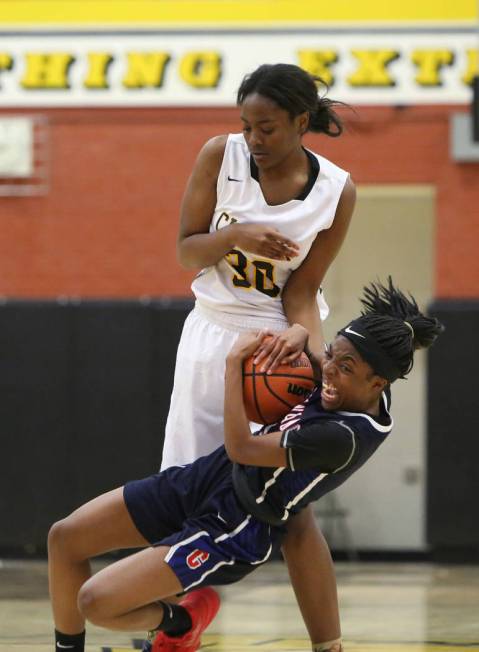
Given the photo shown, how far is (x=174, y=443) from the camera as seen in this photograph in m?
4.46

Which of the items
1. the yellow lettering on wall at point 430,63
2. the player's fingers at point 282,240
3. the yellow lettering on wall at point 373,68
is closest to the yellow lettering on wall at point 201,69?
the yellow lettering on wall at point 373,68

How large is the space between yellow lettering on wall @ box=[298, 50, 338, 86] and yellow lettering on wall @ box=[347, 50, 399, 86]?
0.14 metres

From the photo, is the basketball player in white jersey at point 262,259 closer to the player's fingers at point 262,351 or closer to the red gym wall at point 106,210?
the player's fingers at point 262,351

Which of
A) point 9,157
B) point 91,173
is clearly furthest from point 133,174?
point 9,157

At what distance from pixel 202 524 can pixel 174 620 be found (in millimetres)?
335

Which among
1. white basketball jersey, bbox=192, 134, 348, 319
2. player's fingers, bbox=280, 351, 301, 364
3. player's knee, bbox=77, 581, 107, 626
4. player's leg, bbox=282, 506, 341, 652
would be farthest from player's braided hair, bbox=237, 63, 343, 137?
player's knee, bbox=77, 581, 107, 626

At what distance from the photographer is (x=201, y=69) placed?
31.4ft

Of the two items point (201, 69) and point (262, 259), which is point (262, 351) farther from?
point (201, 69)

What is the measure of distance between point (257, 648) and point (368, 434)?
68.1 inches

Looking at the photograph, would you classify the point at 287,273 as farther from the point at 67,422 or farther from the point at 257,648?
the point at 67,422

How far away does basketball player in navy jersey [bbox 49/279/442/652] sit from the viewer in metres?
3.99

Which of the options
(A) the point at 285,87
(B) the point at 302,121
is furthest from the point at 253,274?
(A) the point at 285,87

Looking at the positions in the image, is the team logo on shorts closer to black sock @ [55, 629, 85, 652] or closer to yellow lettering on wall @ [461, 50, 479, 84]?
black sock @ [55, 629, 85, 652]

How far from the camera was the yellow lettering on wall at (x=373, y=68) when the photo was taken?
9.46 m
